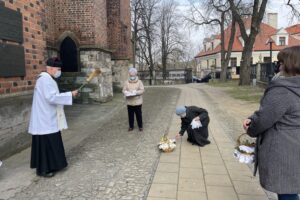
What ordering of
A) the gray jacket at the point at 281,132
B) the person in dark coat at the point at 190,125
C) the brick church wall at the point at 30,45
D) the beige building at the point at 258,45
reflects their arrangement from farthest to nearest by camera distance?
the beige building at the point at 258,45 → the person in dark coat at the point at 190,125 → the brick church wall at the point at 30,45 → the gray jacket at the point at 281,132

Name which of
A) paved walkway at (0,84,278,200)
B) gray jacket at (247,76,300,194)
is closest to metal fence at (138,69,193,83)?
paved walkway at (0,84,278,200)

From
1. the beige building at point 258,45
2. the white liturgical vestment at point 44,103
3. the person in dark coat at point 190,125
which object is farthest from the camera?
the beige building at point 258,45

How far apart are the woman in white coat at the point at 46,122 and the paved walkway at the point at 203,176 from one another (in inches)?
65.7

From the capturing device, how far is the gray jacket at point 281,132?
277cm

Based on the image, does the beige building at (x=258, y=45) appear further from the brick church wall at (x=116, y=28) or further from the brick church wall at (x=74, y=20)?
the brick church wall at (x=74, y=20)

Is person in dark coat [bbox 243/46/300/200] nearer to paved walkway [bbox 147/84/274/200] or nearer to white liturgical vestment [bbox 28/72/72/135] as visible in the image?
paved walkway [bbox 147/84/274/200]

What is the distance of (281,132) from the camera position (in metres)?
2.89

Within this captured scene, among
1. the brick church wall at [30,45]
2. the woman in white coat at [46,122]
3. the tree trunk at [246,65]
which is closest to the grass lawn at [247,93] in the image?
the tree trunk at [246,65]

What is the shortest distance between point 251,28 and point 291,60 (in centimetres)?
2285

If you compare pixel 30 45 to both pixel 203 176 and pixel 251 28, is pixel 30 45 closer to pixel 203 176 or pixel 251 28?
pixel 203 176

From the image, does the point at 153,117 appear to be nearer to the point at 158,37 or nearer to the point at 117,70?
the point at 117,70

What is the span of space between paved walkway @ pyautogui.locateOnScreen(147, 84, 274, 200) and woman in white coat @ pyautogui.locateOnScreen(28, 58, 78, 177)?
1.67m

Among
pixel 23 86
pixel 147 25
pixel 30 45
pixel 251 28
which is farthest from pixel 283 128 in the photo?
pixel 147 25

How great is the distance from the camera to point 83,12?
46.9 ft
